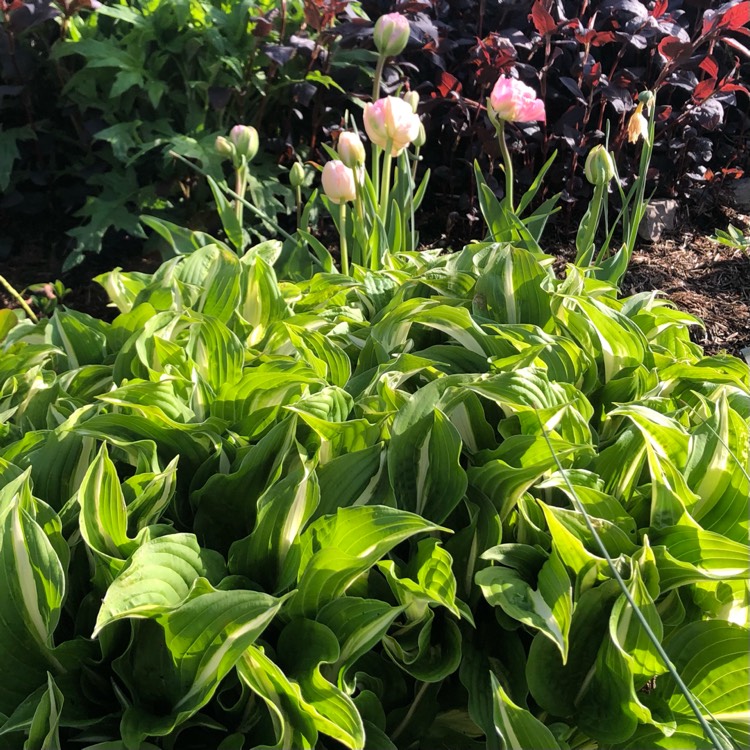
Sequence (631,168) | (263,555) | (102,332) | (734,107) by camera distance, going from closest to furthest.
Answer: (263,555), (102,332), (631,168), (734,107)

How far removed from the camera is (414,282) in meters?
1.45

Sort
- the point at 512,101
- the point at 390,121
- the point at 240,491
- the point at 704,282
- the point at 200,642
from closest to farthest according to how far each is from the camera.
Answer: the point at 200,642 → the point at 240,491 → the point at 390,121 → the point at 512,101 → the point at 704,282

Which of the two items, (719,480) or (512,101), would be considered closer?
(719,480)

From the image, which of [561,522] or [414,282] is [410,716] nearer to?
[561,522]

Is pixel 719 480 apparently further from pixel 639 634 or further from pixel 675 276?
pixel 675 276

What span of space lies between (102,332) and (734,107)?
11.6 ft

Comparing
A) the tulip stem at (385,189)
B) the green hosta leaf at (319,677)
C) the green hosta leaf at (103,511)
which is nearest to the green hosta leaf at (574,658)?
the green hosta leaf at (319,677)

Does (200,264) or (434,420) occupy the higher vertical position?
(434,420)

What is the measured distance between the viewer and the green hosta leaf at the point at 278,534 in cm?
85

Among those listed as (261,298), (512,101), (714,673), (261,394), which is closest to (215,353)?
(261,394)

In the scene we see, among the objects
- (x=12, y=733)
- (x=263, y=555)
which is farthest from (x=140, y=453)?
(x=12, y=733)

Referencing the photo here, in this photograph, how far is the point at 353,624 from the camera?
799 millimetres

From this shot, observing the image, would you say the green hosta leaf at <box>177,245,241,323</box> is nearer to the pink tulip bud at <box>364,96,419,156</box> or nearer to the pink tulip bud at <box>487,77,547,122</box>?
the pink tulip bud at <box>364,96,419,156</box>

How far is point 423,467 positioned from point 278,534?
21 cm
